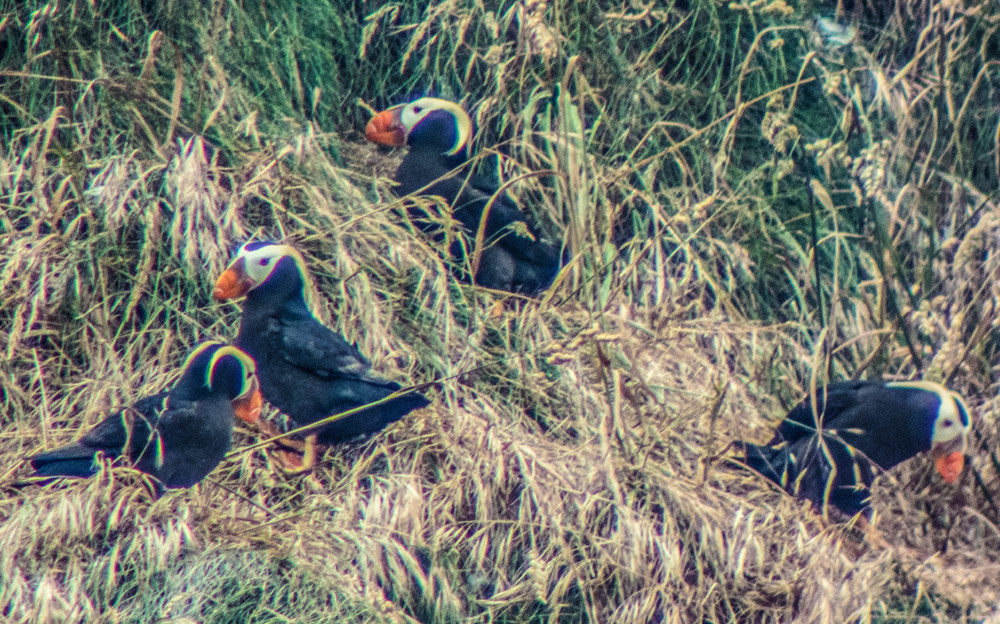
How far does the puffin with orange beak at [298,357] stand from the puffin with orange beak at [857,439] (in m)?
0.95

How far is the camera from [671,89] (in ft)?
11.7

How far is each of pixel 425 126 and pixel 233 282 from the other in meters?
0.90

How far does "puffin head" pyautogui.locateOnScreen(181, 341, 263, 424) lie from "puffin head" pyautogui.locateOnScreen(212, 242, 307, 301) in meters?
0.16

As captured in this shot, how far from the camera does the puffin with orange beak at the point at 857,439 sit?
2.73 metres

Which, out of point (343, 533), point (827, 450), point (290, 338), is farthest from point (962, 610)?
point (290, 338)

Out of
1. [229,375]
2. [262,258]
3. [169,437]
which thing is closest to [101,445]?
[169,437]

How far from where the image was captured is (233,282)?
115 inches

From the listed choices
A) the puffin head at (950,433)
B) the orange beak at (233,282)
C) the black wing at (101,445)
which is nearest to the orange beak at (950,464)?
the puffin head at (950,433)

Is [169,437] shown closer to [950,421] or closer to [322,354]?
[322,354]

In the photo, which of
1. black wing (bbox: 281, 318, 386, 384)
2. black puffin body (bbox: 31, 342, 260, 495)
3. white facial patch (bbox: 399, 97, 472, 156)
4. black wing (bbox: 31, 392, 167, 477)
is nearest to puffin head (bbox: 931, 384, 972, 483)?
black wing (bbox: 281, 318, 386, 384)

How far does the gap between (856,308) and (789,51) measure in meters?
0.95

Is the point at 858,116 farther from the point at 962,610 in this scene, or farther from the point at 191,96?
the point at 191,96

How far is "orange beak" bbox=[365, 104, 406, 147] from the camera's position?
3527 mm

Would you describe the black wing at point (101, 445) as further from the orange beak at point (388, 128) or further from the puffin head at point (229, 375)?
the orange beak at point (388, 128)
